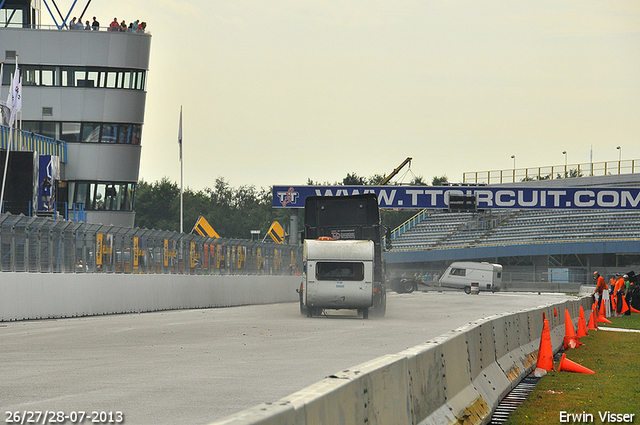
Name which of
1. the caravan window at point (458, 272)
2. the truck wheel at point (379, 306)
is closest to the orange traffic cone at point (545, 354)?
the truck wheel at point (379, 306)

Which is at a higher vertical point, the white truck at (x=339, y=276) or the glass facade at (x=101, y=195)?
the glass facade at (x=101, y=195)

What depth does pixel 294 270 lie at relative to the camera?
45125 millimetres

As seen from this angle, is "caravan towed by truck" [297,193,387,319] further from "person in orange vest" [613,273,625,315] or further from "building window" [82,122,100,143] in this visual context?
"building window" [82,122,100,143]

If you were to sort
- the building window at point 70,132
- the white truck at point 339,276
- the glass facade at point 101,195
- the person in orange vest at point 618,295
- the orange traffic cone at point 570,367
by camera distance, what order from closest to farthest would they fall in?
the orange traffic cone at point 570,367 < the white truck at point 339,276 < the person in orange vest at point 618,295 < the building window at point 70,132 < the glass facade at point 101,195

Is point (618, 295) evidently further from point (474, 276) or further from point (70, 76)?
point (70, 76)

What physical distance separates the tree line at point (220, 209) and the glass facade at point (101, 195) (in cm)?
5719

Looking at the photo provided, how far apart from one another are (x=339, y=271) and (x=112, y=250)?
6.58 m

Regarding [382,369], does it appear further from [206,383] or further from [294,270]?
[294,270]

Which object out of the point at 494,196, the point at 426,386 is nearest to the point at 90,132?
the point at 494,196

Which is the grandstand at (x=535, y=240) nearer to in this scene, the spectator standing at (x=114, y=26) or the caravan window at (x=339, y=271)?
the spectator standing at (x=114, y=26)

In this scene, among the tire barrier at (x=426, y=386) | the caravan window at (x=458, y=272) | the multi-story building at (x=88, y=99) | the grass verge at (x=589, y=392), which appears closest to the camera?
the tire barrier at (x=426, y=386)

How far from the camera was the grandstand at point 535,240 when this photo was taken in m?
77.8

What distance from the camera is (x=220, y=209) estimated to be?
146m

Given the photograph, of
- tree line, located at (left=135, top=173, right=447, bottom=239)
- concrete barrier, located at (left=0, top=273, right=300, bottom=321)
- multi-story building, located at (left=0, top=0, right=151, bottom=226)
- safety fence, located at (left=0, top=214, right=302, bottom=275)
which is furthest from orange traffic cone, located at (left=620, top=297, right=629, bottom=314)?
tree line, located at (left=135, top=173, right=447, bottom=239)
